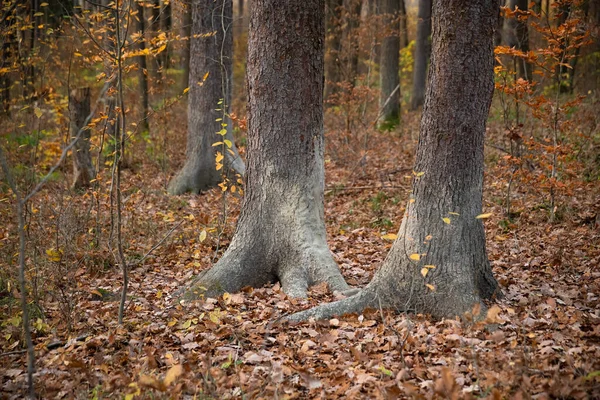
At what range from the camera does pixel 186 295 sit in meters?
5.01

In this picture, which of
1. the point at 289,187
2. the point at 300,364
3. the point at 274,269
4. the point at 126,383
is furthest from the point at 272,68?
the point at 126,383

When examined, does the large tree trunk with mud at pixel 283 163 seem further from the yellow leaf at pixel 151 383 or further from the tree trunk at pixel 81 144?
the tree trunk at pixel 81 144

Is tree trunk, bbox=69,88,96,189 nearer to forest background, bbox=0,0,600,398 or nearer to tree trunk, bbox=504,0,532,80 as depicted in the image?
forest background, bbox=0,0,600,398

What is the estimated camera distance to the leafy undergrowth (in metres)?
3.22

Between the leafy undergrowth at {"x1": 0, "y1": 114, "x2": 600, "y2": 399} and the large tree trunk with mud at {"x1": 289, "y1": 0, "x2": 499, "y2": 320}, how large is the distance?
0.23 m

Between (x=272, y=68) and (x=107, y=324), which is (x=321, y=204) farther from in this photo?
(x=107, y=324)

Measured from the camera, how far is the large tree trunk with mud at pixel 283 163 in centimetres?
498

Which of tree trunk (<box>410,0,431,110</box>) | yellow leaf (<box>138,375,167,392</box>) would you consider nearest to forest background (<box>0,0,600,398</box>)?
yellow leaf (<box>138,375,167,392</box>)

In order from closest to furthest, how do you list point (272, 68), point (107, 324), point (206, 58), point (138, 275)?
point (107, 324)
point (272, 68)
point (138, 275)
point (206, 58)

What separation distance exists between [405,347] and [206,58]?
A: 299 inches

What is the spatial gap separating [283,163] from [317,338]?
6.32 feet

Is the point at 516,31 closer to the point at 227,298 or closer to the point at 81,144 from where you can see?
the point at 227,298

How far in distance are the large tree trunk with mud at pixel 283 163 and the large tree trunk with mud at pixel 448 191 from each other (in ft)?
2.89

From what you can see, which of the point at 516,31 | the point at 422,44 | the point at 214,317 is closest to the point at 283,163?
the point at 214,317
